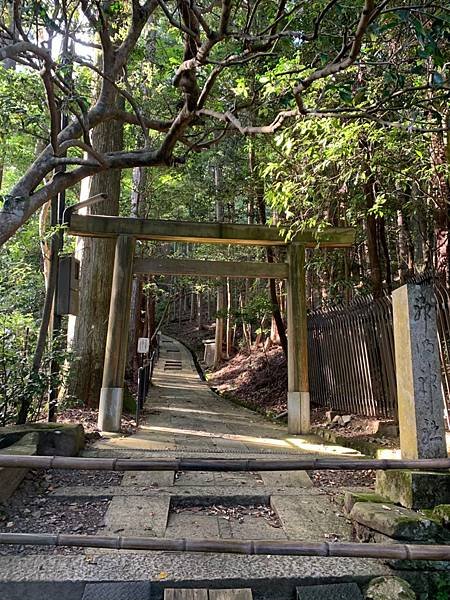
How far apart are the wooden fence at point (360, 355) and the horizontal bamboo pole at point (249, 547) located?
3.10 m

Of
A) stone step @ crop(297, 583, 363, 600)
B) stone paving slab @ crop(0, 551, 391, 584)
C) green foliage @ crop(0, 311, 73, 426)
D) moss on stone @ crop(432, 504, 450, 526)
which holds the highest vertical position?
green foliage @ crop(0, 311, 73, 426)

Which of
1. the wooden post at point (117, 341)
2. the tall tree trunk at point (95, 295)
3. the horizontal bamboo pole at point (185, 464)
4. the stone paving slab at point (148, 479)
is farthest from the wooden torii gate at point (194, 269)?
the horizontal bamboo pole at point (185, 464)

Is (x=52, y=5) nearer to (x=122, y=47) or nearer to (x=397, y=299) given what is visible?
(x=122, y=47)

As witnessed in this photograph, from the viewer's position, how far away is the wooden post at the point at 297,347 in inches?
288

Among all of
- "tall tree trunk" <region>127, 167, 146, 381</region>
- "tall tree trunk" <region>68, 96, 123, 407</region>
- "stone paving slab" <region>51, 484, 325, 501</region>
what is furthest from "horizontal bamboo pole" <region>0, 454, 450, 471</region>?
"tall tree trunk" <region>127, 167, 146, 381</region>

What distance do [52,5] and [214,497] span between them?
6.72 m

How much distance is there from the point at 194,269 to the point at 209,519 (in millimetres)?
4645

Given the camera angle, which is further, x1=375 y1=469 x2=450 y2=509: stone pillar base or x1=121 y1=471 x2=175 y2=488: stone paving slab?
x1=121 y1=471 x2=175 y2=488: stone paving slab

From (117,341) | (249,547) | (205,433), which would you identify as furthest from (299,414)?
(249,547)

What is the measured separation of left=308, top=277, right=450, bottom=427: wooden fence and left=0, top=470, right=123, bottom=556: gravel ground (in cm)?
383

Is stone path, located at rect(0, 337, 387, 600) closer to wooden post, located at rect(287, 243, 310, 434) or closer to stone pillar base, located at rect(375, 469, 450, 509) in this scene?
wooden post, located at rect(287, 243, 310, 434)

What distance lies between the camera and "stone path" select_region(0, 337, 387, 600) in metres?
2.64

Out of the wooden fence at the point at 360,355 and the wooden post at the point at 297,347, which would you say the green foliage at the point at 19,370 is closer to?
the wooden post at the point at 297,347

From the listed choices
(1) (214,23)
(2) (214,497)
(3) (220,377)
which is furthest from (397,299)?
(3) (220,377)
